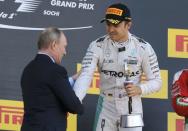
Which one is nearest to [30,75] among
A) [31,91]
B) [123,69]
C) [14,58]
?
[31,91]

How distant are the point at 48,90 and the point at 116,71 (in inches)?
30.2

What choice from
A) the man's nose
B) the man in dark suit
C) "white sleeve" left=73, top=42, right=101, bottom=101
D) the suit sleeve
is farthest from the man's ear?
the man's nose

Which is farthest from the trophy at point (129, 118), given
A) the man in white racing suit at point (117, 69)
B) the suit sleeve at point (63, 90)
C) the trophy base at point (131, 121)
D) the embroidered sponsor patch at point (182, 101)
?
the suit sleeve at point (63, 90)

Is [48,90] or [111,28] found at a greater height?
[111,28]

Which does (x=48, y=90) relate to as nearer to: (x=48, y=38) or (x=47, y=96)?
(x=47, y=96)

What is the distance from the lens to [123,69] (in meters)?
3.25

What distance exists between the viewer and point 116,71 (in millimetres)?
3260

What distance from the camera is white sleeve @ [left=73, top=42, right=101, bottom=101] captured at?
313 cm

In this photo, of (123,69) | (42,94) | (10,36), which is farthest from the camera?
(10,36)

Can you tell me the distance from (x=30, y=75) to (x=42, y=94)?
0.13m

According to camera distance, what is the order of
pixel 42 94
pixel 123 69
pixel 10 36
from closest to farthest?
pixel 42 94 → pixel 123 69 → pixel 10 36

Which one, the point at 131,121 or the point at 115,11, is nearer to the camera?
the point at 131,121

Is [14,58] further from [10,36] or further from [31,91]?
[31,91]

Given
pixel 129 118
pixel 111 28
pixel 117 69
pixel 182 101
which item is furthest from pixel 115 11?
pixel 182 101
